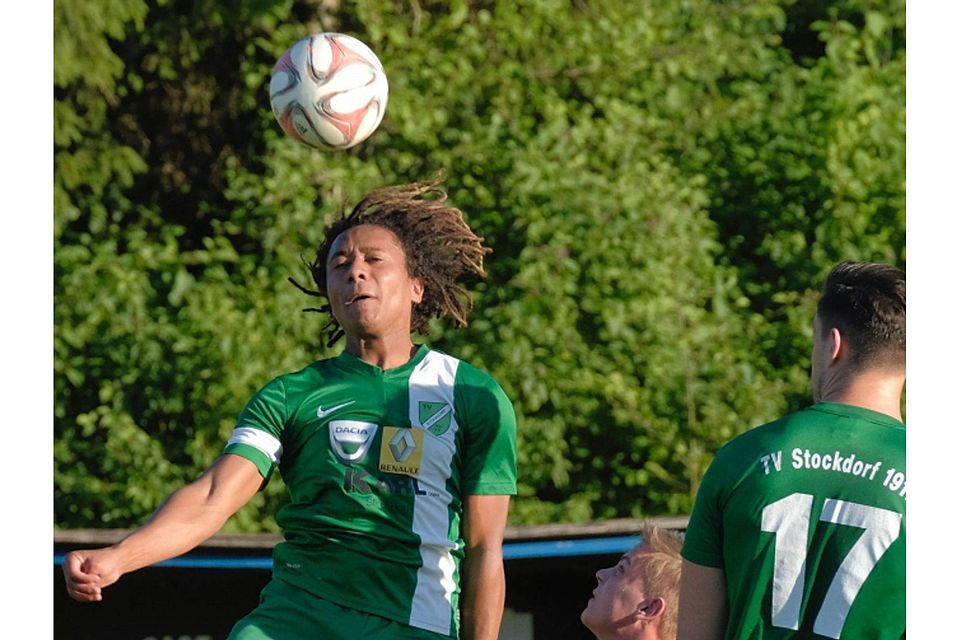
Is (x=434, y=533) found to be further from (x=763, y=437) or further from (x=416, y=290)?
(x=763, y=437)

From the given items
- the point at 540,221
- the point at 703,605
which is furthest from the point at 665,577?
the point at 540,221

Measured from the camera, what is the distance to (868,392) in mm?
3211

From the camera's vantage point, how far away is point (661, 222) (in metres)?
9.52

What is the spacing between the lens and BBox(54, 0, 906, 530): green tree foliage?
930cm

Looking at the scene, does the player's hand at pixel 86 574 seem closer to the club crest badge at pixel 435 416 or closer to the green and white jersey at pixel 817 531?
the club crest badge at pixel 435 416

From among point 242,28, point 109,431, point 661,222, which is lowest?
point 109,431

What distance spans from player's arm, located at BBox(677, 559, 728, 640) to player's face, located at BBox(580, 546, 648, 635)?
27.8 inches

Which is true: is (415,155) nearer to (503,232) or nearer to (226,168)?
(503,232)

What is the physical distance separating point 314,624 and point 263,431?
1.91 feet

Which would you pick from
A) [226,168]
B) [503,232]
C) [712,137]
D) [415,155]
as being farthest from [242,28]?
[712,137]

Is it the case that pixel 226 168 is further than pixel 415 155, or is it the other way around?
pixel 226 168

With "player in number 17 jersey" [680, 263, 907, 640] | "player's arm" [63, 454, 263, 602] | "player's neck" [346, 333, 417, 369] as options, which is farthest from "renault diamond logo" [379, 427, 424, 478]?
"player in number 17 jersey" [680, 263, 907, 640]

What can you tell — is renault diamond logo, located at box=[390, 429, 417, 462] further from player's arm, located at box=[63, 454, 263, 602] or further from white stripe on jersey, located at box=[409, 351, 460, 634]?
player's arm, located at box=[63, 454, 263, 602]

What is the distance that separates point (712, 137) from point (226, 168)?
345 centimetres
